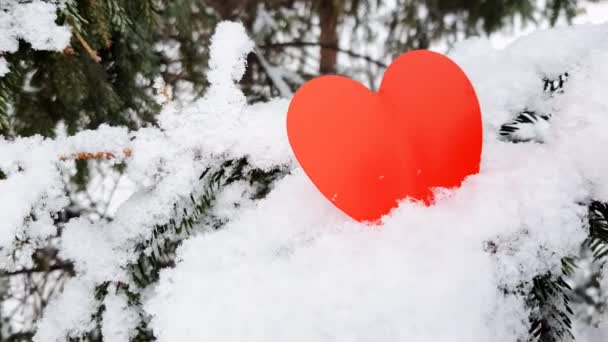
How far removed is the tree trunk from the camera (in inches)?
114

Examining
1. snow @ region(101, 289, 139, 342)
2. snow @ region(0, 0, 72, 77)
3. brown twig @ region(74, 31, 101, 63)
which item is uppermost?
snow @ region(0, 0, 72, 77)

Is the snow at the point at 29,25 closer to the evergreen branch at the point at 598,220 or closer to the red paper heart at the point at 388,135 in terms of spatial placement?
the red paper heart at the point at 388,135

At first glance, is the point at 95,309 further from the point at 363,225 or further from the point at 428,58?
the point at 428,58

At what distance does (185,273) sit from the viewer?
62 cm

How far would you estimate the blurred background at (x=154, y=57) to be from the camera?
1.14 meters

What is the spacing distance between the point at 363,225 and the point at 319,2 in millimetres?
2588

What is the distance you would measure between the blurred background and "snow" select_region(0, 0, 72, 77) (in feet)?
0.08

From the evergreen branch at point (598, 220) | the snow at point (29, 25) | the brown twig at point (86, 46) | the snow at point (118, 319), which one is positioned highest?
the snow at point (29, 25)

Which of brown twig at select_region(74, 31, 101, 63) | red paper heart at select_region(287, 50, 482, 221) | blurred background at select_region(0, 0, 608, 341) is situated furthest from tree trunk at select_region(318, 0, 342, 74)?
red paper heart at select_region(287, 50, 482, 221)

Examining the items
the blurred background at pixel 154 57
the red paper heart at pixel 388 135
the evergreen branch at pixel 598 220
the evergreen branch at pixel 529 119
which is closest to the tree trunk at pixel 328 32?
the blurred background at pixel 154 57

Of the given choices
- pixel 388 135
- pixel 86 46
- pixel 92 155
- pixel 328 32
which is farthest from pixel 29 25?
pixel 328 32

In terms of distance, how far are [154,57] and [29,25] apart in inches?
29.7

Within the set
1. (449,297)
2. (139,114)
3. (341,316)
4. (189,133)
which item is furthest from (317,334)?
(139,114)

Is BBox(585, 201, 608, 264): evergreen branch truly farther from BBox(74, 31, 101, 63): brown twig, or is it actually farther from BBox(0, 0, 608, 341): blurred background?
BBox(74, 31, 101, 63): brown twig
